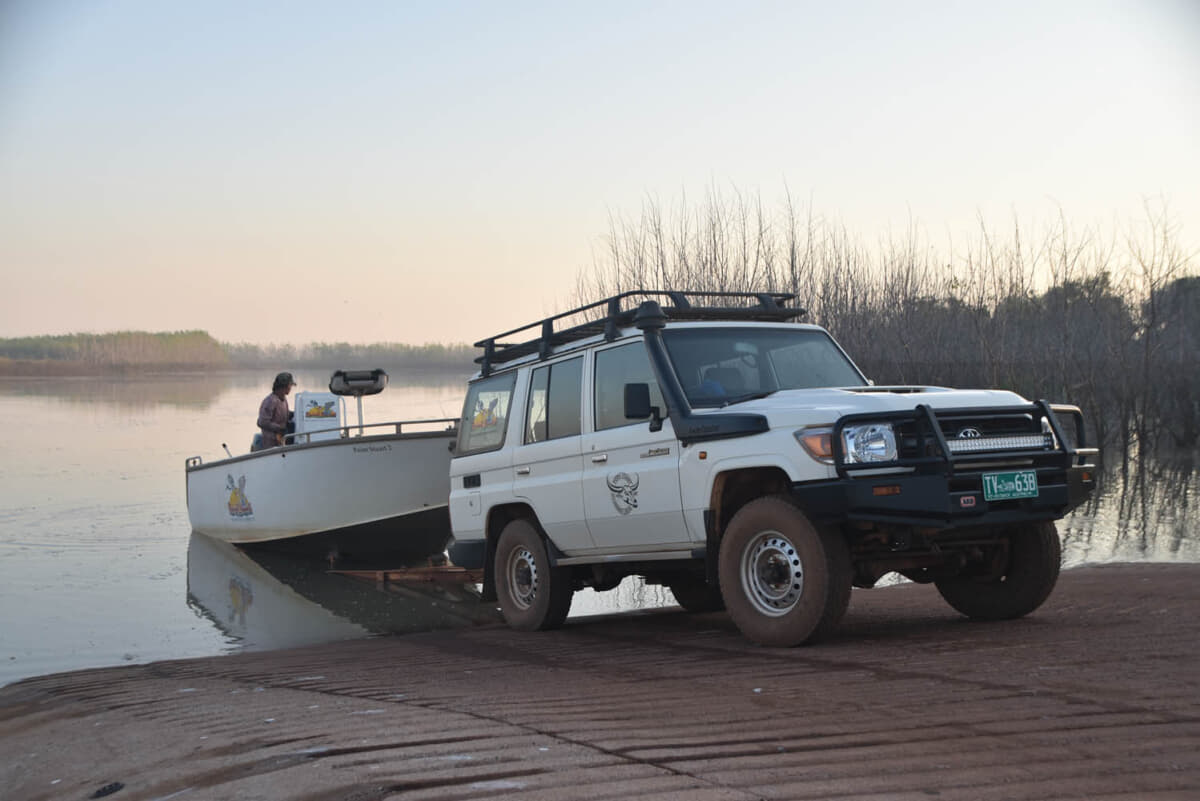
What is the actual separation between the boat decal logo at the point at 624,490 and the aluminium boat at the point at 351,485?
6963 mm

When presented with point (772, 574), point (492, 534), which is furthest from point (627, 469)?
point (492, 534)

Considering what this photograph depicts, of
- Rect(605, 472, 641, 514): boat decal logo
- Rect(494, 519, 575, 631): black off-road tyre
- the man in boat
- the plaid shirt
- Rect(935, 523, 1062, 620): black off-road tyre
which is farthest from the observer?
the plaid shirt

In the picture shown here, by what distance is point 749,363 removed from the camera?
26.1ft

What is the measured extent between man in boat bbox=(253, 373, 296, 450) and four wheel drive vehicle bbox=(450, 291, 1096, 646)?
7386 mm

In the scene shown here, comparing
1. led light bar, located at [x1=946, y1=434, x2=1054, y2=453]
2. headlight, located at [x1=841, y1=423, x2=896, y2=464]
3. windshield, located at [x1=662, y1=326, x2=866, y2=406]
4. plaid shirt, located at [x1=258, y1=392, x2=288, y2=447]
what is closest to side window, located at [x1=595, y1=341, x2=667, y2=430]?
windshield, located at [x1=662, y1=326, x2=866, y2=406]

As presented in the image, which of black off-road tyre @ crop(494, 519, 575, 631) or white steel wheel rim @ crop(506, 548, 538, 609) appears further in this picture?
white steel wheel rim @ crop(506, 548, 538, 609)

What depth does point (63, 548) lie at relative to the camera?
725 inches

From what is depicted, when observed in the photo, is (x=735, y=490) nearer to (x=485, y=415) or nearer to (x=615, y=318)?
(x=615, y=318)

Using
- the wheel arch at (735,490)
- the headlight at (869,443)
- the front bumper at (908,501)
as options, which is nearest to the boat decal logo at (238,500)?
the wheel arch at (735,490)

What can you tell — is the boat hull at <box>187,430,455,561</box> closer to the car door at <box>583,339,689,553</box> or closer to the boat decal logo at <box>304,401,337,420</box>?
the boat decal logo at <box>304,401,337,420</box>

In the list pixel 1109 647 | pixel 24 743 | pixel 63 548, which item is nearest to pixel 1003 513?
pixel 1109 647

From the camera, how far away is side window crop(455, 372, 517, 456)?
379 inches

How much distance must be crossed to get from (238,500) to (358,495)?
9.51 ft

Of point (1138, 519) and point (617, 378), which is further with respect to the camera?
point (1138, 519)
